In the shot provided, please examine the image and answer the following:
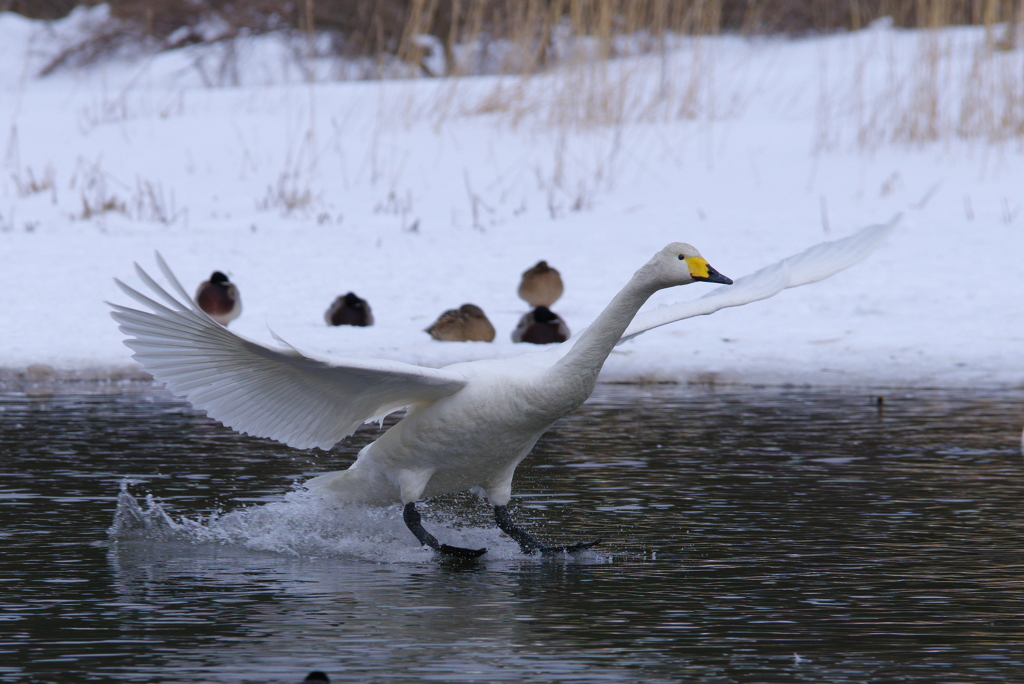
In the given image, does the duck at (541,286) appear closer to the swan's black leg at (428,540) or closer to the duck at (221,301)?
the duck at (221,301)

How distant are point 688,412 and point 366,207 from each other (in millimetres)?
7392

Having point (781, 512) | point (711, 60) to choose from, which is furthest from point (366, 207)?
point (781, 512)

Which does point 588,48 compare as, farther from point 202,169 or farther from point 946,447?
point 946,447

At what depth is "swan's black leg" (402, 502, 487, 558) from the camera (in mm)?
5219

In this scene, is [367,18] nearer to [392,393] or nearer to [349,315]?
[349,315]

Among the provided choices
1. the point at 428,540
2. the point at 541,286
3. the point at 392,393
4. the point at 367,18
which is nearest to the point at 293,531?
the point at 428,540

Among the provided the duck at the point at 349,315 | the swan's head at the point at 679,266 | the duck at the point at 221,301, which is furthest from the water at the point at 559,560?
the duck at the point at 349,315

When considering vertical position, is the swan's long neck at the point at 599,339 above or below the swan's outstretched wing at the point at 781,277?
below

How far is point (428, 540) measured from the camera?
5.38m

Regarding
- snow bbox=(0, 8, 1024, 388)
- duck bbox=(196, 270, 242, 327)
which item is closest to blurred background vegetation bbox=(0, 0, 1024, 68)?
snow bbox=(0, 8, 1024, 388)

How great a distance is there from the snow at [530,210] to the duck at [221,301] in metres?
0.26

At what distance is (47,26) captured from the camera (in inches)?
1013

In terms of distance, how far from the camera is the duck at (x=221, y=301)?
33.3ft

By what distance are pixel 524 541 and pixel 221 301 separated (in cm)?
551
